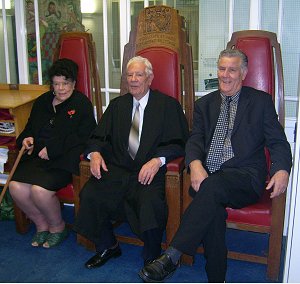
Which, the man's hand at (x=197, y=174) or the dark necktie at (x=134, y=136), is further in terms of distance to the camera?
the dark necktie at (x=134, y=136)

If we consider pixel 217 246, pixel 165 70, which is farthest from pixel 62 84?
pixel 217 246

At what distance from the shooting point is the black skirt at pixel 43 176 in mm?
2547

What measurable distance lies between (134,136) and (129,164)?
190 mm

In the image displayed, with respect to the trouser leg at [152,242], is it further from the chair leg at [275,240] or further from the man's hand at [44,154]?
the man's hand at [44,154]

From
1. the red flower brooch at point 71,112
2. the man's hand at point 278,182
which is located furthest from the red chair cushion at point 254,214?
the red flower brooch at point 71,112

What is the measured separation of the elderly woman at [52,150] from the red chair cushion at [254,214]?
3.55 feet

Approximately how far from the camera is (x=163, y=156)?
2377 millimetres

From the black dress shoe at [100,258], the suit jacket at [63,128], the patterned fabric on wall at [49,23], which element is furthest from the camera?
the patterned fabric on wall at [49,23]

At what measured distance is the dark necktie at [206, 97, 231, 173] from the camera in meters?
2.26

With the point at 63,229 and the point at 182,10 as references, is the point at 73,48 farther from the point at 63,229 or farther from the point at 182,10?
the point at 63,229

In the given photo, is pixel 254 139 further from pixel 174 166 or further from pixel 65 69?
pixel 65 69

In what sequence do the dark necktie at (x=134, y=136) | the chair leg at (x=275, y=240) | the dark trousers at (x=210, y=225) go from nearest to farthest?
the dark trousers at (x=210, y=225), the chair leg at (x=275, y=240), the dark necktie at (x=134, y=136)

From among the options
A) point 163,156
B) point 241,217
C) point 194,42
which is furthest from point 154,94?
point 241,217

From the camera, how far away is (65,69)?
2.69 meters
